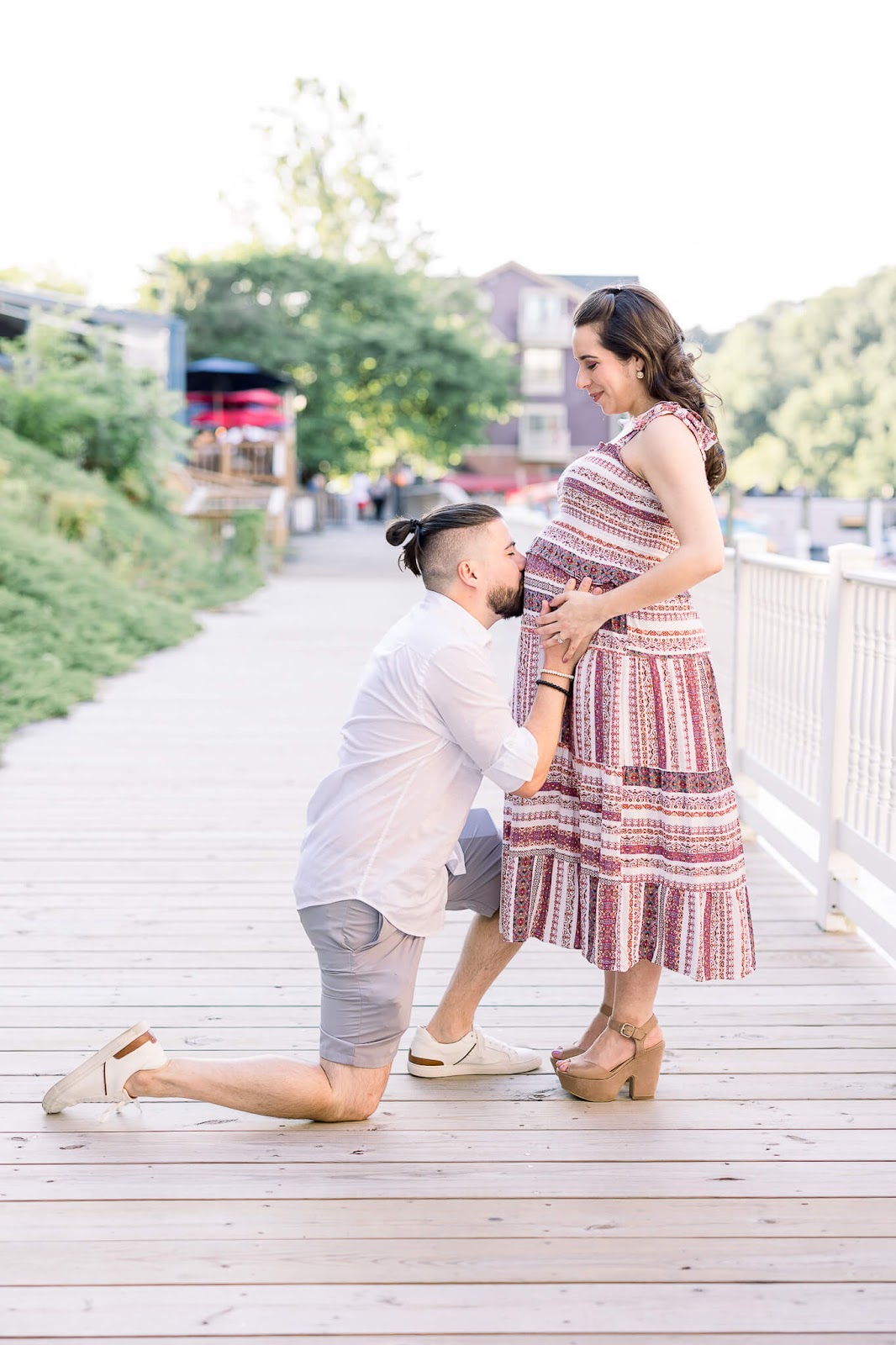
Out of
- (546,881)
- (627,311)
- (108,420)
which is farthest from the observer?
(108,420)

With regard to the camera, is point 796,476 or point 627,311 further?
point 796,476

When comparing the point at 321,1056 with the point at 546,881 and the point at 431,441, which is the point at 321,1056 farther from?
the point at 431,441

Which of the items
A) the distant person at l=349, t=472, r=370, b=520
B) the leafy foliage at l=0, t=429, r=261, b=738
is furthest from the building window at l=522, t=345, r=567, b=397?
the leafy foliage at l=0, t=429, r=261, b=738

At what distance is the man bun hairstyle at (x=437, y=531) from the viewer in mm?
2293

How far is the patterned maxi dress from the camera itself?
2.32 meters

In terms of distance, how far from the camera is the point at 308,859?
2.37 metres

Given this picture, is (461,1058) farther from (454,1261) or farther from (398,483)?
(398,483)

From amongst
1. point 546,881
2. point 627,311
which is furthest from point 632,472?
point 546,881

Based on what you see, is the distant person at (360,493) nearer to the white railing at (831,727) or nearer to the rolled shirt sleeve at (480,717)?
the white railing at (831,727)

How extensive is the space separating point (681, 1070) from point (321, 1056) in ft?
2.48

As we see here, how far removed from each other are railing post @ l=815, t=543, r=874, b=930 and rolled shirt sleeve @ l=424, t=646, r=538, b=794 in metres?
1.59

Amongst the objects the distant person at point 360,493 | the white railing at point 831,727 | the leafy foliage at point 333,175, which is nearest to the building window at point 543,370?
the distant person at point 360,493

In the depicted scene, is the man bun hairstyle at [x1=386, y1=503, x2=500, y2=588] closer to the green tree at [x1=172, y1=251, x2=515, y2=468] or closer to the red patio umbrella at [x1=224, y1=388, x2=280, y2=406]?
the red patio umbrella at [x1=224, y1=388, x2=280, y2=406]

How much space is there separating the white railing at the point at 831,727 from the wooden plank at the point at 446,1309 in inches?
58.8
